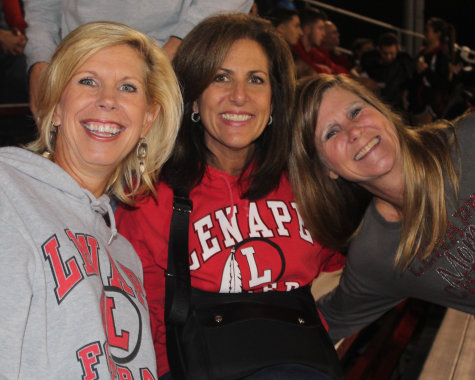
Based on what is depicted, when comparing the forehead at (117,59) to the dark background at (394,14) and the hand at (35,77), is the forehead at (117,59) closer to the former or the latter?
the hand at (35,77)

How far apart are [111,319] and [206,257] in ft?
1.65

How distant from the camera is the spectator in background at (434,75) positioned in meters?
6.72

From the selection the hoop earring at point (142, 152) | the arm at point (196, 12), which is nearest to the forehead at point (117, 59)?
the hoop earring at point (142, 152)

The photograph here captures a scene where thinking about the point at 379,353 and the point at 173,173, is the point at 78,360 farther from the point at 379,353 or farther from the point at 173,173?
the point at 379,353

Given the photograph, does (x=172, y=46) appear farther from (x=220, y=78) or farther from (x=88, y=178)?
(x=88, y=178)

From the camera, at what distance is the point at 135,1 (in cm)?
210

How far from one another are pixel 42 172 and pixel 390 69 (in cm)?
666

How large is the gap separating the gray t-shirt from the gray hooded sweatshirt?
100 centimetres

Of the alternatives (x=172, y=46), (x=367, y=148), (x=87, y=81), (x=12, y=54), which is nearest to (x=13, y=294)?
(x=87, y=81)

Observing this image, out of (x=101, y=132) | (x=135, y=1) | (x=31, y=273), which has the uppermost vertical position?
(x=135, y=1)

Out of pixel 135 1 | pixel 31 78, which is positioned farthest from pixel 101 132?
pixel 135 1

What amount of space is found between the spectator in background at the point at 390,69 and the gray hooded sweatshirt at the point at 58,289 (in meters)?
6.21

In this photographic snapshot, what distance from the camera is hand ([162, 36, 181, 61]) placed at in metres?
2.09

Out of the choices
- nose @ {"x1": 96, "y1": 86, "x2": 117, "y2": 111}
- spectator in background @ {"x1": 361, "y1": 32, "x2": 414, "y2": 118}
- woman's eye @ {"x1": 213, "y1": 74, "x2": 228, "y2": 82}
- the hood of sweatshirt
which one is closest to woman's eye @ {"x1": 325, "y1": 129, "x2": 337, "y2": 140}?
woman's eye @ {"x1": 213, "y1": 74, "x2": 228, "y2": 82}
